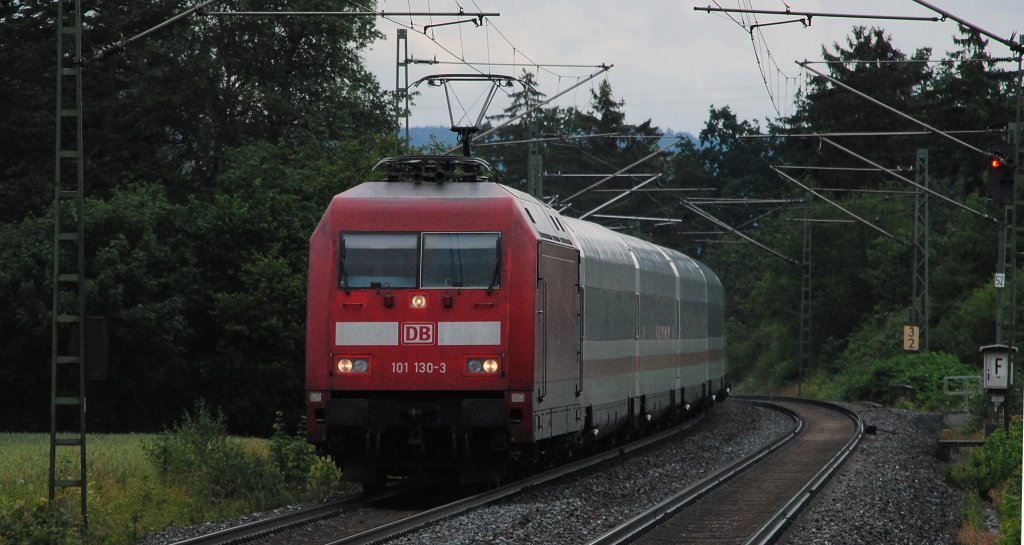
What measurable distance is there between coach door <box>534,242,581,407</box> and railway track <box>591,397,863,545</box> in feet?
6.64

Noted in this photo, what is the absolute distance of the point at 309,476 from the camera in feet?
67.2

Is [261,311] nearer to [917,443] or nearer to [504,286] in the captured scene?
[917,443]

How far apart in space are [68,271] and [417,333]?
2516cm

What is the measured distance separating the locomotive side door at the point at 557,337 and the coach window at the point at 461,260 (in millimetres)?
579

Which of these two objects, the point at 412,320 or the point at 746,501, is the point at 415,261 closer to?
the point at 412,320

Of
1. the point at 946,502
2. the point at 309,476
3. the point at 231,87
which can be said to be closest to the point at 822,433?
the point at 946,502

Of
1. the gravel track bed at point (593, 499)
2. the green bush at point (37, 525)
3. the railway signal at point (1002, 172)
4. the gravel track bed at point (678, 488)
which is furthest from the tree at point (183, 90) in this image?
the green bush at point (37, 525)

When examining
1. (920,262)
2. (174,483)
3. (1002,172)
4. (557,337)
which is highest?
(1002,172)

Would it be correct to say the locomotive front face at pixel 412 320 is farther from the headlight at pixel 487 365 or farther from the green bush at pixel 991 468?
the green bush at pixel 991 468

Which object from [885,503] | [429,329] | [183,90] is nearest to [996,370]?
[885,503]

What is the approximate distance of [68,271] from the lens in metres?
40.8

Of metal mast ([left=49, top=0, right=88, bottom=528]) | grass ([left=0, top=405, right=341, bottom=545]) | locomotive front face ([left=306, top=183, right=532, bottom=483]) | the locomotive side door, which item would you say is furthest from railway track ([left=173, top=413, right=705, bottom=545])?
metal mast ([left=49, top=0, right=88, bottom=528])

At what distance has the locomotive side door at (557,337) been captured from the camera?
1856cm

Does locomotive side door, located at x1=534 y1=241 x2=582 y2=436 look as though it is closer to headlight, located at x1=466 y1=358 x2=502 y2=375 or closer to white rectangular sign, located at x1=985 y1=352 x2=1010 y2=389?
headlight, located at x1=466 y1=358 x2=502 y2=375
